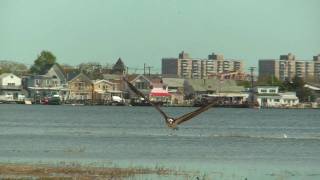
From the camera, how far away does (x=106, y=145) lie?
187ft

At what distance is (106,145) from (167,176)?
23.1 metres

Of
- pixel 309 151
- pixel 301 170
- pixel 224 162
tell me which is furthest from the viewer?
pixel 309 151

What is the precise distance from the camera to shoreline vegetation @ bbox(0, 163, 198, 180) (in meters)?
31.6

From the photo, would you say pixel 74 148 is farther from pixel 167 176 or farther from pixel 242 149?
pixel 167 176

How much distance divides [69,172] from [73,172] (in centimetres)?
16

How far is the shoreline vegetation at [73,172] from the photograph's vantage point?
1245 inches

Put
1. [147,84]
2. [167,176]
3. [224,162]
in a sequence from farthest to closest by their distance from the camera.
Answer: [147,84] < [224,162] < [167,176]

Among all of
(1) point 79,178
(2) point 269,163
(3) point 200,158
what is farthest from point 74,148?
(1) point 79,178

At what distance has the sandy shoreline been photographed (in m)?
31.6

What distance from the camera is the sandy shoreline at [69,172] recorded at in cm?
3161

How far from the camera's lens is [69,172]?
109ft

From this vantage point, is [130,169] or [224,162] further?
[224,162]

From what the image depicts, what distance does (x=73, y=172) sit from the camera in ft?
109

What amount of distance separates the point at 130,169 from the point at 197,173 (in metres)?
2.77
